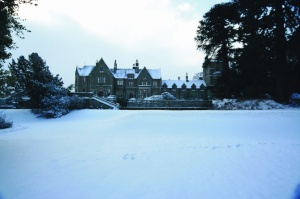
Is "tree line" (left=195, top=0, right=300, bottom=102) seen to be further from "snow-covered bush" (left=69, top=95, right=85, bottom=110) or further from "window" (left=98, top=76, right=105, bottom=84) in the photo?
"window" (left=98, top=76, right=105, bottom=84)

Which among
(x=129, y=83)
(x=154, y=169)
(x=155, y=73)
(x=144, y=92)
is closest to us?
(x=154, y=169)

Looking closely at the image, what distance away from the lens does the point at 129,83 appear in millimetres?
59219

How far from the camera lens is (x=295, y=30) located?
1916cm

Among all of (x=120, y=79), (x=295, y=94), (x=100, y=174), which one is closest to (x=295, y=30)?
(x=295, y=94)

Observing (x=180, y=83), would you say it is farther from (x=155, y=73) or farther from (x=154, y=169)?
(x=154, y=169)

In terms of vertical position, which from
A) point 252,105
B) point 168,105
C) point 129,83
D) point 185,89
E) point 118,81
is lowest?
point 168,105

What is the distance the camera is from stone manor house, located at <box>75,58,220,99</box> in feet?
182

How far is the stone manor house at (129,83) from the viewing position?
55531 mm

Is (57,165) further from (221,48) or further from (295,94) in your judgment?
(221,48)

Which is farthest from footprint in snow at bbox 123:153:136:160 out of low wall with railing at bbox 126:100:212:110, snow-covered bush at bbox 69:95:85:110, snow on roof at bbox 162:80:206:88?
snow on roof at bbox 162:80:206:88

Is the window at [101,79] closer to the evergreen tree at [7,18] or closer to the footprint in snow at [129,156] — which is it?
the evergreen tree at [7,18]

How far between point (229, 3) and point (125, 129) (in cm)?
2861

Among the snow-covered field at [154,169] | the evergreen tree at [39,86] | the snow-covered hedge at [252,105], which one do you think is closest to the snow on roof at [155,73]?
the snow-covered hedge at [252,105]

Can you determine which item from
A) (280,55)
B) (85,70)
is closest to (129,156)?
(280,55)
